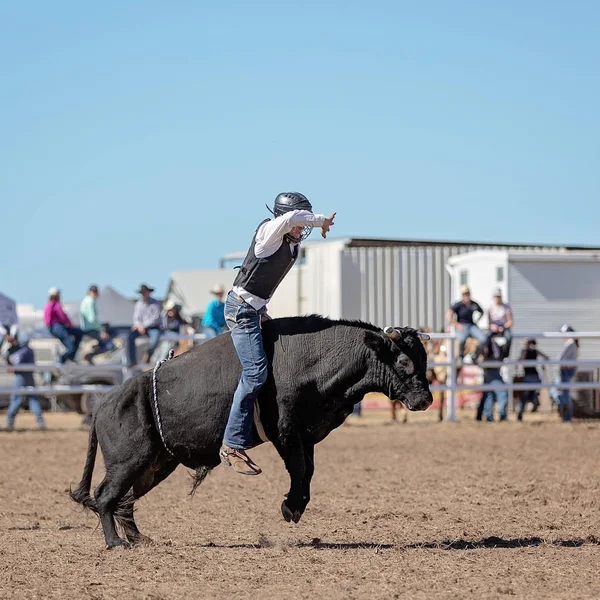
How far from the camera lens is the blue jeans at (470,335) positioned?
18.6 metres

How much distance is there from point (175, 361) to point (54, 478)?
4.89 m

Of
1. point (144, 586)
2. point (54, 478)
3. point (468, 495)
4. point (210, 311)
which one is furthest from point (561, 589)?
point (210, 311)

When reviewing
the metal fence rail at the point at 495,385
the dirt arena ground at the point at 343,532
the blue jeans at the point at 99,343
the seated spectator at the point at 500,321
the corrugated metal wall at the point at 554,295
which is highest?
the corrugated metal wall at the point at 554,295

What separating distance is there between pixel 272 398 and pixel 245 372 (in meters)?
0.24

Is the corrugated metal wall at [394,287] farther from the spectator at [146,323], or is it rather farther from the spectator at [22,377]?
the spectator at [22,377]

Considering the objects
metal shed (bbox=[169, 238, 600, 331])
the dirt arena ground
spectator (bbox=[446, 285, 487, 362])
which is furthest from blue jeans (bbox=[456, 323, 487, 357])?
metal shed (bbox=[169, 238, 600, 331])

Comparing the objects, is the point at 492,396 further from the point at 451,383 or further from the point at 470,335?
the point at 470,335

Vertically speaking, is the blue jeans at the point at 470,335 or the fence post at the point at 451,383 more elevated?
the blue jeans at the point at 470,335

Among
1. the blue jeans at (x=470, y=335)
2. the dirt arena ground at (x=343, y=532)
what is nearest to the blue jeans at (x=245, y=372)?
the dirt arena ground at (x=343, y=532)

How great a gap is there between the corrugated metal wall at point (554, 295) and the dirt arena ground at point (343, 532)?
11.4 meters

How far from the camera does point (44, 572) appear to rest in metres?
6.17

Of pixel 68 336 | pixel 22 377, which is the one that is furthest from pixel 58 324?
pixel 22 377

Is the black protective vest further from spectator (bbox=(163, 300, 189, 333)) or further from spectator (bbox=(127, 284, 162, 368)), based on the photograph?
spectator (bbox=(163, 300, 189, 333))

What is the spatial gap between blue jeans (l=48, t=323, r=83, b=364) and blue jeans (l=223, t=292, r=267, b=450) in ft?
40.7
